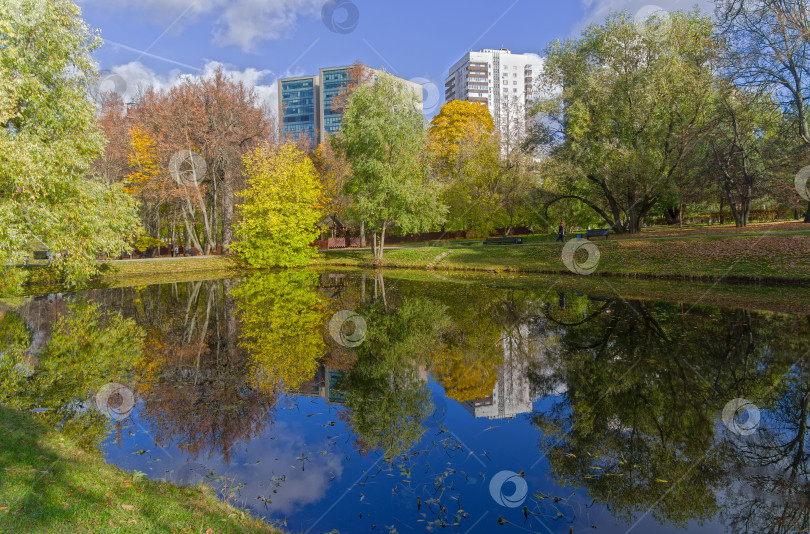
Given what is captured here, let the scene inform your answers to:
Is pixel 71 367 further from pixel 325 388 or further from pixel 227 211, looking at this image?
pixel 227 211

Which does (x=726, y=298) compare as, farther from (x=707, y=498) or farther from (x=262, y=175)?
(x=262, y=175)

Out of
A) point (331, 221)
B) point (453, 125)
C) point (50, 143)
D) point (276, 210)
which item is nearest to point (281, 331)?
point (50, 143)

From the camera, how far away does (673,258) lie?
72.4 feet

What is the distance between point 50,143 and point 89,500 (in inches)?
510

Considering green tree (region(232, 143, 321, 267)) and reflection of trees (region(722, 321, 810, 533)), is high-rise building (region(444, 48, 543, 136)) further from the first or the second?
reflection of trees (region(722, 321, 810, 533))

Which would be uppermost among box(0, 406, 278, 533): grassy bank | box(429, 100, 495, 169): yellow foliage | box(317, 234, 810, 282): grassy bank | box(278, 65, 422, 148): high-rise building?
box(278, 65, 422, 148): high-rise building

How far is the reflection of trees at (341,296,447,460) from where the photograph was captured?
21.8ft

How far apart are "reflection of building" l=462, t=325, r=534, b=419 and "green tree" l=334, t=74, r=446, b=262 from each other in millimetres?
21709

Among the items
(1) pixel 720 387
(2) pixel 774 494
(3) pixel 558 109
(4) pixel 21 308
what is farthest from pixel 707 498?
(3) pixel 558 109

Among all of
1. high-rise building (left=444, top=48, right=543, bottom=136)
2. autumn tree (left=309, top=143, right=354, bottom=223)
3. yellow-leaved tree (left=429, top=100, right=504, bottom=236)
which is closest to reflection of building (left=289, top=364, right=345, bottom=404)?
yellow-leaved tree (left=429, top=100, right=504, bottom=236)

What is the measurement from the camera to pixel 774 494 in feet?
15.8

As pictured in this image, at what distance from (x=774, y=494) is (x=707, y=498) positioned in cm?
74

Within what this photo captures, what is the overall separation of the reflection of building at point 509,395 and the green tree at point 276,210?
26120 millimetres

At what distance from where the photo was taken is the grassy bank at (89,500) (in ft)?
12.2
